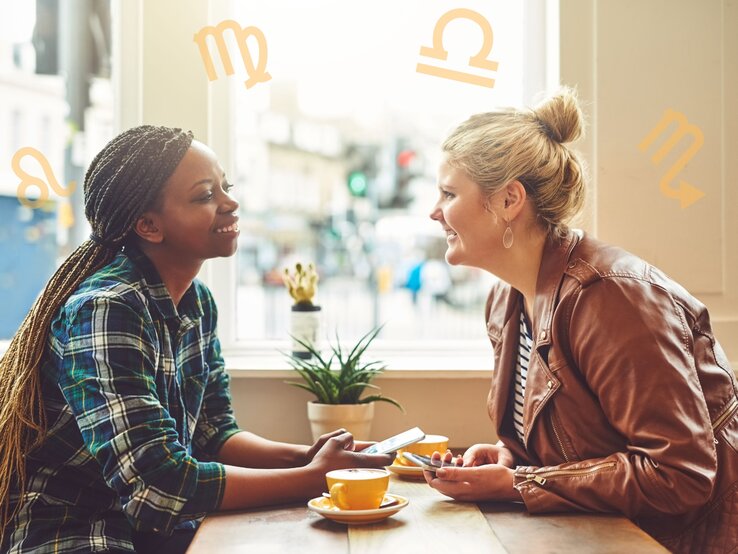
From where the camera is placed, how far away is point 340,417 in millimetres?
2234

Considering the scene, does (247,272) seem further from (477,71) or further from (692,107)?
(692,107)

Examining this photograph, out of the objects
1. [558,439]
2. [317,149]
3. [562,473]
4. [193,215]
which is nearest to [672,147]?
[317,149]

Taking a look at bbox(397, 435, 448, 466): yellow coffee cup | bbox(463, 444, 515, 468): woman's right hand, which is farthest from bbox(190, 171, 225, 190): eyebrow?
bbox(463, 444, 515, 468): woman's right hand

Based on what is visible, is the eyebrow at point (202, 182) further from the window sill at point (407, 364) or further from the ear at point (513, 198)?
the window sill at point (407, 364)

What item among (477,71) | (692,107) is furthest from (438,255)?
(692,107)

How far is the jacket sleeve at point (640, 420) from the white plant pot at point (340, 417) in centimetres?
80

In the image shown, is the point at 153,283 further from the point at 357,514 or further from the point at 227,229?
the point at 357,514

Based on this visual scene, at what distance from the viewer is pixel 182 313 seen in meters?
1.84

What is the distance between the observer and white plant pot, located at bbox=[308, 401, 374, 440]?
7.34 ft

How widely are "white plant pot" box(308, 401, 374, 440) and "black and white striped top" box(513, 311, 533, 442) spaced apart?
1.68 ft

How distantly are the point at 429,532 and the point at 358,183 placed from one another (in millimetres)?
→ 1534

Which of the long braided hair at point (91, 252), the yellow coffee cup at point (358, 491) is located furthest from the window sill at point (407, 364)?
the yellow coffee cup at point (358, 491)

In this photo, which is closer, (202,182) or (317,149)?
(202,182)

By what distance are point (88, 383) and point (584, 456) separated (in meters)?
0.92
